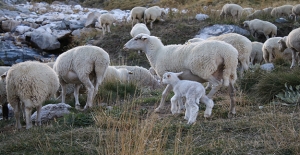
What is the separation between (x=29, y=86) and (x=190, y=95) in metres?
2.82

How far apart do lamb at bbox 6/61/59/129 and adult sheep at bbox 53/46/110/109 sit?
3.99 ft

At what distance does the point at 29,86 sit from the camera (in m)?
7.37

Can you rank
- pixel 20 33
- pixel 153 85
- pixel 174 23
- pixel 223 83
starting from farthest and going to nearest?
pixel 20 33 < pixel 174 23 < pixel 153 85 < pixel 223 83

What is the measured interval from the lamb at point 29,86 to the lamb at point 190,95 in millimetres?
2165

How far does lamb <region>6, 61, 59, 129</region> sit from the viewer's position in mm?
7391

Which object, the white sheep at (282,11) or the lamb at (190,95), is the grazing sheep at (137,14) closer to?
the white sheep at (282,11)

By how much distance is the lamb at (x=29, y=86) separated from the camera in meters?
7.39

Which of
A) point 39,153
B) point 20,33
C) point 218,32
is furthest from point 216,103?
point 20,33

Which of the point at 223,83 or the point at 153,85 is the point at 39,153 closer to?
the point at 223,83

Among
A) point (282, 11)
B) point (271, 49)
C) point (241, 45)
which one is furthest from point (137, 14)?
point (241, 45)

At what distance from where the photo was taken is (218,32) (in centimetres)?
1919

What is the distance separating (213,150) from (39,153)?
2.19 m

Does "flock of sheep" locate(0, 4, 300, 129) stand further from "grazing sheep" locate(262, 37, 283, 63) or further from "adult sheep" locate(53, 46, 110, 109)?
"grazing sheep" locate(262, 37, 283, 63)

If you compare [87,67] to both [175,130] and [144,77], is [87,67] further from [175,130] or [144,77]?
[144,77]
